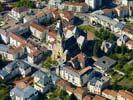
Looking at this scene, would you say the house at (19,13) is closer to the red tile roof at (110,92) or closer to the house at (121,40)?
the house at (121,40)

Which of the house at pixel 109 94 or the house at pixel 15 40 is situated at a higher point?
the house at pixel 15 40

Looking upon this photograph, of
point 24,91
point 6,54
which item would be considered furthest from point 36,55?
point 24,91

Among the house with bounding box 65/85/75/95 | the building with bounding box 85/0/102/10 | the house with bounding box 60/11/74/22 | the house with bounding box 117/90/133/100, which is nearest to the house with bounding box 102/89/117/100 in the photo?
the house with bounding box 117/90/133/100

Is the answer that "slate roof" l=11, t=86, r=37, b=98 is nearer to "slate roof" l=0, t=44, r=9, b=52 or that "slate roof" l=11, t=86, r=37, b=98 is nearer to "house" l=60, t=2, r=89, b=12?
"slate roof" l=0, t=44, r=9, b=52

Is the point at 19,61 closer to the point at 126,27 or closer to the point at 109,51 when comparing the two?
the point at 109,51

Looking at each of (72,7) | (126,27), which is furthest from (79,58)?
(72,7)

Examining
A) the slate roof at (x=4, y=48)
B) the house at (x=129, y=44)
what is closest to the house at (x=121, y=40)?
the house at (x=129, y=44)

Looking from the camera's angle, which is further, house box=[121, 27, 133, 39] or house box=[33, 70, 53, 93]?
house box=[121, 27, 133, 39]
